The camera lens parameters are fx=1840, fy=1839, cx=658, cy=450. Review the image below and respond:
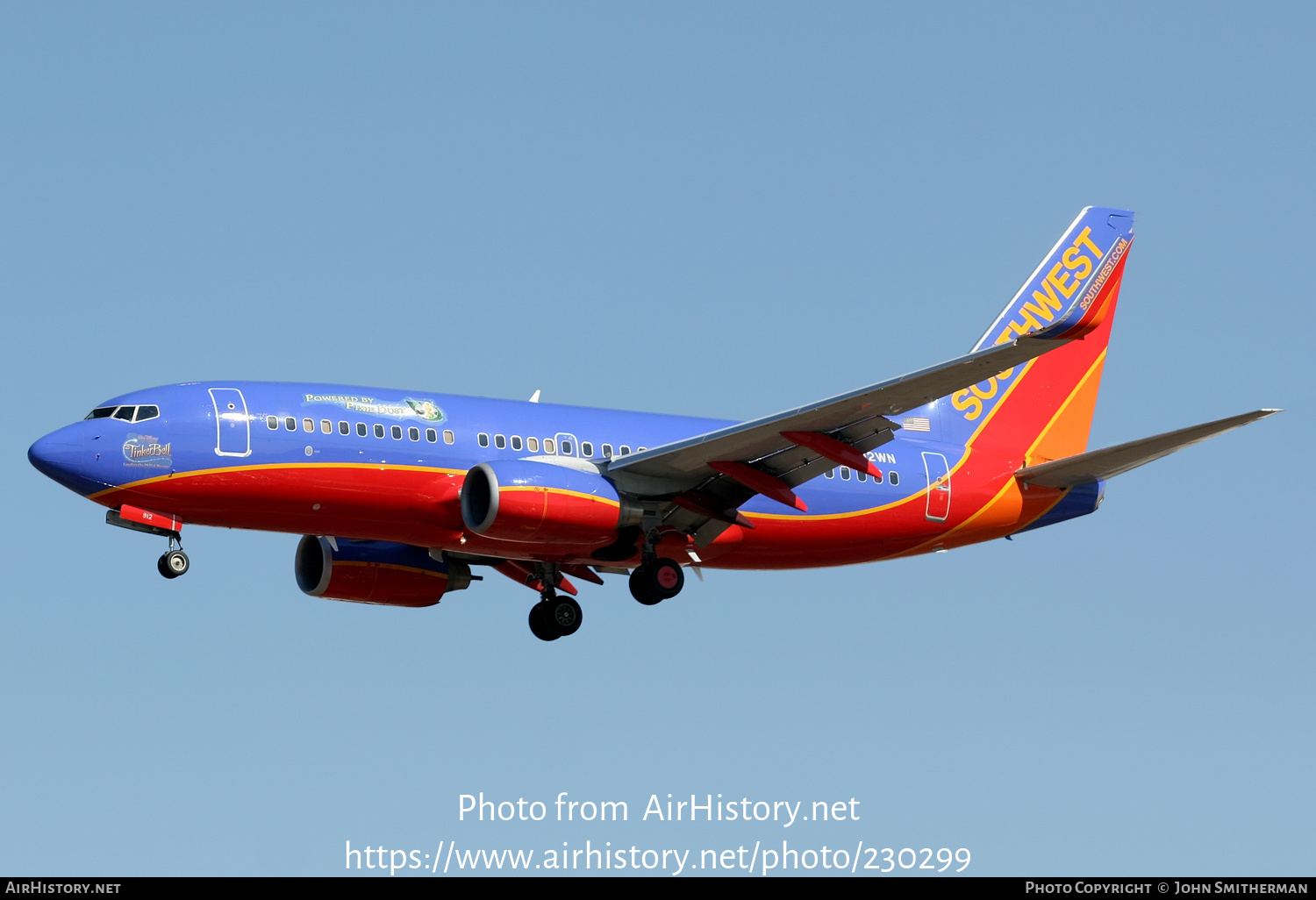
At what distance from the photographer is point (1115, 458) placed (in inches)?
1619

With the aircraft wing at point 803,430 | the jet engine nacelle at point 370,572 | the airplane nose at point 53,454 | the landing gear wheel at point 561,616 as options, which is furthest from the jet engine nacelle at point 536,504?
the airplane nose at point 53,454

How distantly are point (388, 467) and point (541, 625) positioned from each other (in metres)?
7.55

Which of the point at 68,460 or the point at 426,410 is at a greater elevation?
the point at 426,410

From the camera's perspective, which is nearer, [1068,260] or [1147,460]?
[1147,460]

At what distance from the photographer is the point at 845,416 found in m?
36.6

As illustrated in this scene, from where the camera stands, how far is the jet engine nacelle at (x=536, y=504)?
37.0m

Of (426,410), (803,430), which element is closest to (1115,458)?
(803,430)

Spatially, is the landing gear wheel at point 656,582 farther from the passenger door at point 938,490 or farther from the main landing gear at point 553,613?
the passenger door at point 938,490

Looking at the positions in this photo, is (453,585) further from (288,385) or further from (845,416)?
(845,416)

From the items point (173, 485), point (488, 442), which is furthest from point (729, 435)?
point (173, 485)

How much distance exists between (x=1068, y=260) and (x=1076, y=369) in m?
2.92

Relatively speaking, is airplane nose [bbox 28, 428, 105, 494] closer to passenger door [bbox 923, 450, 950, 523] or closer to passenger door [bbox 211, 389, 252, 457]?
passenger door [bbox 211, 389, 252, 457]

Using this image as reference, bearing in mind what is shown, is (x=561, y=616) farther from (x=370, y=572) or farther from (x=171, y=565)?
(x=171, y=565)

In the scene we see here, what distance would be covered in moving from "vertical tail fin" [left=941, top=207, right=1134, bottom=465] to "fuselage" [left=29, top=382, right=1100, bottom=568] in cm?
271
